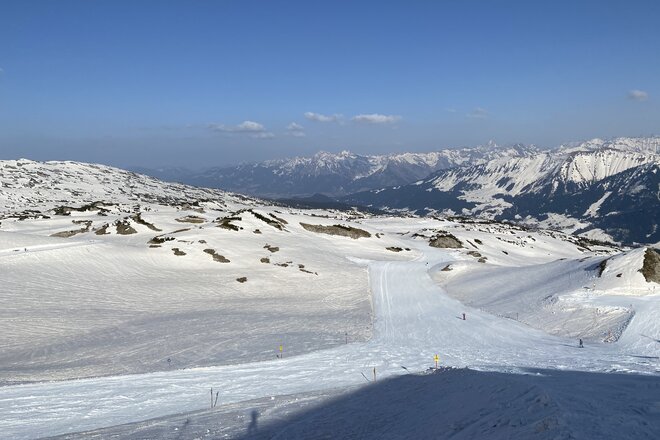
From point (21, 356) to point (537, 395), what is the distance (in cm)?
3199

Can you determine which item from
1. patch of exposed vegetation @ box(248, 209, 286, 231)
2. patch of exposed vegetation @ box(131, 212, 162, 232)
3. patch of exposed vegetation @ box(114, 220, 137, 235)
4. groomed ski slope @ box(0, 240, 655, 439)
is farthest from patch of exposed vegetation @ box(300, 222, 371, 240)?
groomed ski slope @ box(0, 240, 655, 439)

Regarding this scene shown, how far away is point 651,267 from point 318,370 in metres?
41.2

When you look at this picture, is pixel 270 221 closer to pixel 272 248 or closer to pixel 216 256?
pixel 272 248

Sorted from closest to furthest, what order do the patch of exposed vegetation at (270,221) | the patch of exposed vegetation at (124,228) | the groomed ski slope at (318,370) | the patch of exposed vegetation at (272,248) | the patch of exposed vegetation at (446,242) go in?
the groomed ski slope at (318,370), the patch of exposed vegetation at (272,248), the patch of exposed vegetation at (124,228), the patch of exposed vegetation at (270,221), the patch of exposed vegetation at (446,242)

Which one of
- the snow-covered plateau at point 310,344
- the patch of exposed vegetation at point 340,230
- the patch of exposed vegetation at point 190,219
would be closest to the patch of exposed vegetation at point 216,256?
the snow-covered plateau at point 310,344

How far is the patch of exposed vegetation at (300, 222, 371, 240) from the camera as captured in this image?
349ft

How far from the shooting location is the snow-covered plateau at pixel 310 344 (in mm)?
17891

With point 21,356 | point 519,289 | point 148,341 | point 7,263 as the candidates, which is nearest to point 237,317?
point 148,341

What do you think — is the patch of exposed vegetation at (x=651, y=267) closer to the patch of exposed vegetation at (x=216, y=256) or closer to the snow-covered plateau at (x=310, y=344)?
the snow-covered plateau at (x=310, y=344)

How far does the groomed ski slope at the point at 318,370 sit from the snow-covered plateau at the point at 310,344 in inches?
6.2

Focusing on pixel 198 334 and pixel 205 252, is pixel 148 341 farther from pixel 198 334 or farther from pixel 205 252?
Result: pixel 205 252

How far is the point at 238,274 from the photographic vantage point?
58812 mm

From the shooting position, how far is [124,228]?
8212 centimetres

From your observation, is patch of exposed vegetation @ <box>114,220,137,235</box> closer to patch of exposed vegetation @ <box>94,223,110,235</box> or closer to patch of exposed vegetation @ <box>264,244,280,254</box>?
patch of exposed vegetation @ <box>94,223,110,235</box>
